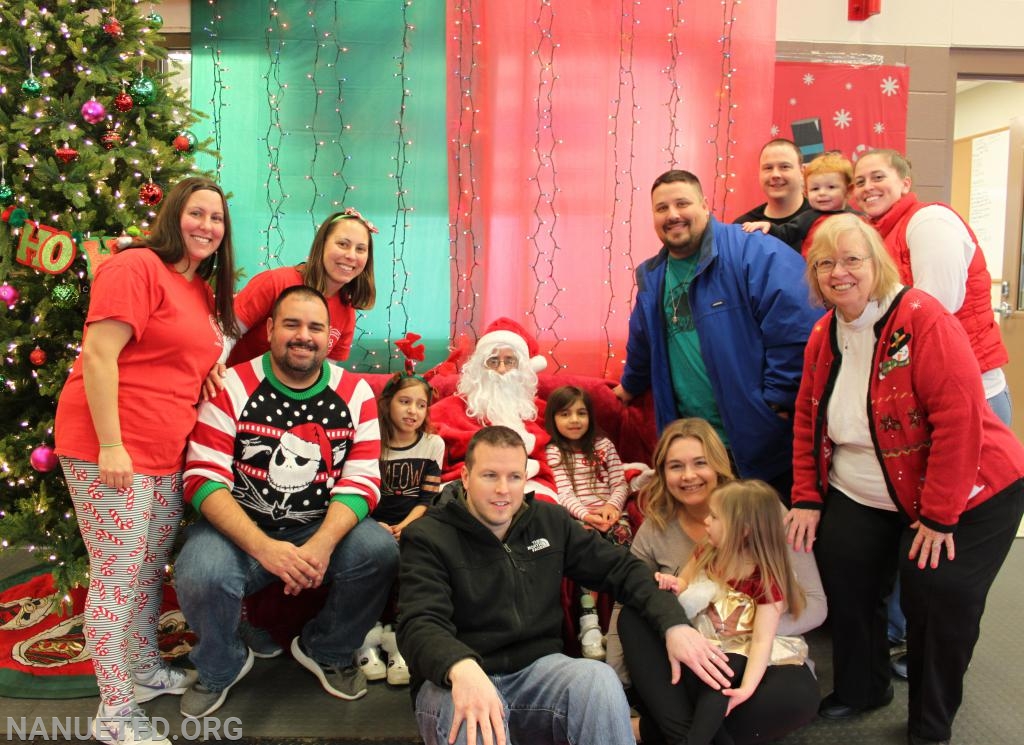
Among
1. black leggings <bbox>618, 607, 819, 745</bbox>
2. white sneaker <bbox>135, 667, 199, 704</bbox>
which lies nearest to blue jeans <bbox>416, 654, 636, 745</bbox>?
black leggings <bbox>618, 607, 819, 745</bbox>

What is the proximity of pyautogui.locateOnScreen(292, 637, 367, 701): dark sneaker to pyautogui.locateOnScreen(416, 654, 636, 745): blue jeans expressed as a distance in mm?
826

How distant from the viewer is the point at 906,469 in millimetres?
2373

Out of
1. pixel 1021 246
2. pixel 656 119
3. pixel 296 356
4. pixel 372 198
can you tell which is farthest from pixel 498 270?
pixel 1021 246

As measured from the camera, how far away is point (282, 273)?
3.04m

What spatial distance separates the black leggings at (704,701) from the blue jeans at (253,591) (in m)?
0.96

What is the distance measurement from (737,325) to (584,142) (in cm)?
180

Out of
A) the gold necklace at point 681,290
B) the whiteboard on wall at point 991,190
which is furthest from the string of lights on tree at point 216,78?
the whiteboard on wall at point 991,190

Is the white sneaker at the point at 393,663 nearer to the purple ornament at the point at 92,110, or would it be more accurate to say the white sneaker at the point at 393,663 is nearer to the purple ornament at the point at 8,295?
the purple ornament at the point at 8,295

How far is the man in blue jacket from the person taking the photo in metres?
3.11

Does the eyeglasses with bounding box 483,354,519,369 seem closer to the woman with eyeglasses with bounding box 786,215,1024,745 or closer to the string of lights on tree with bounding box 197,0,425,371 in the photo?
the string of lights on tree with bounding box 197,0,425,371

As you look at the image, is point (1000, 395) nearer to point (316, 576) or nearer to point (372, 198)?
point (316, 576)

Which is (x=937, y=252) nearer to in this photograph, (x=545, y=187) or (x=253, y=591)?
(x=545, y=187)

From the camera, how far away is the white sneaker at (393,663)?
2.92 metres

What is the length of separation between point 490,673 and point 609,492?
136 cm
